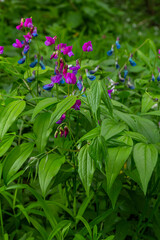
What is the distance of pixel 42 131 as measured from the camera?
1.49m

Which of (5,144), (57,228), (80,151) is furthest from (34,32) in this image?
(57,228)

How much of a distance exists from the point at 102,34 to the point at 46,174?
14.8ft

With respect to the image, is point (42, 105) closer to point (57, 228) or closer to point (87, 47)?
point (87, 47)

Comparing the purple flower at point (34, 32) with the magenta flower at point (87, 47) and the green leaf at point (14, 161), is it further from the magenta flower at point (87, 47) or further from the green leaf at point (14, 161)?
the green leaf at point (14, 161)

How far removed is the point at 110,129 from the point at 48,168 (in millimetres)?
348

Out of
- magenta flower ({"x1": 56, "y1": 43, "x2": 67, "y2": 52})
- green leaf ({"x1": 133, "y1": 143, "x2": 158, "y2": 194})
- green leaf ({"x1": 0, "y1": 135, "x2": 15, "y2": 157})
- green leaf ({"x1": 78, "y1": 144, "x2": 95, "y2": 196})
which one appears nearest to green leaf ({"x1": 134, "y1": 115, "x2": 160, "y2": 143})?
green leaf ({"x1": 133, "y1": 143, "x2": 158, "y2": 194})

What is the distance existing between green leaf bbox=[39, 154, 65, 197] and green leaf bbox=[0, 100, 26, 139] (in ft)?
0.79

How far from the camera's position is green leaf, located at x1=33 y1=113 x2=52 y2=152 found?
1.47 m

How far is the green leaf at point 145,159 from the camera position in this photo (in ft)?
4.24

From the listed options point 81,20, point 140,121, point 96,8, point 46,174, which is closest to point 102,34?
point 81,20

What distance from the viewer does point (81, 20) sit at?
6.30m

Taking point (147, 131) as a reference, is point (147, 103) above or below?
above

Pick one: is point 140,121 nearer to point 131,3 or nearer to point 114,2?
A: point 114,2

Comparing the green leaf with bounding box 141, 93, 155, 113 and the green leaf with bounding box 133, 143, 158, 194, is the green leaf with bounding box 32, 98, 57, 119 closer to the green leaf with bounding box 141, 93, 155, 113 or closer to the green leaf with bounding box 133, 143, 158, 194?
the green leaf with bounding box 133, 143, 158, 194
